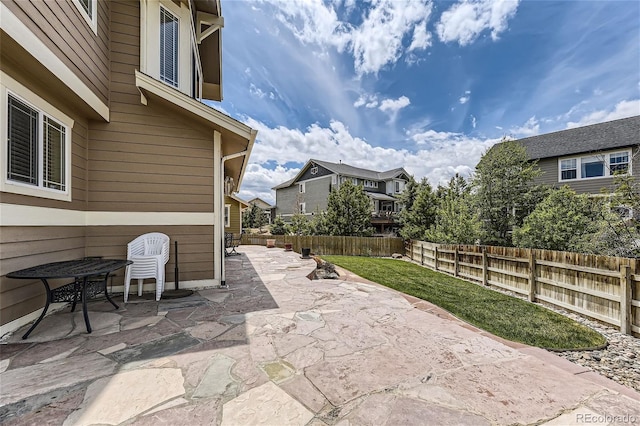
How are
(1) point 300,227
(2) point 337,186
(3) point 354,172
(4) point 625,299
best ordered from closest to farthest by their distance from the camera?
(4) point 625,299 < (1) point 300,227 < (2) point 337,186 < (3) point 354,172

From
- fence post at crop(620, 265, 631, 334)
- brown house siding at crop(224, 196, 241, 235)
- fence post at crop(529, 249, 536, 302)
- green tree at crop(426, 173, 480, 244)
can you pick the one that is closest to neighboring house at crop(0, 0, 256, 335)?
fence post at crop(620, 265, 631, 334)

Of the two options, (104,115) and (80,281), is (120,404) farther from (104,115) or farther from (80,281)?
(104,115)

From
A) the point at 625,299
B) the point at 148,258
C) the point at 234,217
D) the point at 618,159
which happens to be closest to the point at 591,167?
the point at 618,159

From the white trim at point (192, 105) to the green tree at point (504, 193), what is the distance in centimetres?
1224

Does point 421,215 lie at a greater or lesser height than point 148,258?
greater

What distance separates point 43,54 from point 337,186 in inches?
859

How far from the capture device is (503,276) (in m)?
7.18

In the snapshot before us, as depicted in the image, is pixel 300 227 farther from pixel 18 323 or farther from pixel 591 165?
pixel 591 165

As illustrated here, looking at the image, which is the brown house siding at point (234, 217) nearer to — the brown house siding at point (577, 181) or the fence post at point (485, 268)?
the fence post at point (485, 268)

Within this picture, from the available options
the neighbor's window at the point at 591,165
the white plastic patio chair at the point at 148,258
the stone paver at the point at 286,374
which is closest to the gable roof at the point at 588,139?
the neighbor's window at the point at 591,165

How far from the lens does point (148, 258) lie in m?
4.34

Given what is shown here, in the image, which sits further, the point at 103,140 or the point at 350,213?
the point at 350,213

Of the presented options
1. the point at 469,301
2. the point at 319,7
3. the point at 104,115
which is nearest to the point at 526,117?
the point at 319,7

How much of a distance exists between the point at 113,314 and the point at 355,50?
1298 cm
